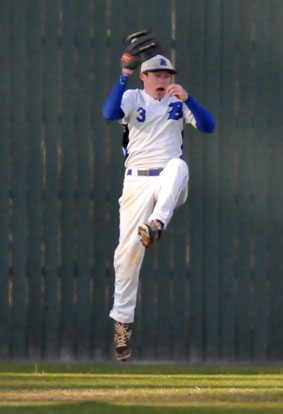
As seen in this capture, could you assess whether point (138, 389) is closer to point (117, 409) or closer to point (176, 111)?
point (117, 409)

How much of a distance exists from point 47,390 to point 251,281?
2259 millimetres

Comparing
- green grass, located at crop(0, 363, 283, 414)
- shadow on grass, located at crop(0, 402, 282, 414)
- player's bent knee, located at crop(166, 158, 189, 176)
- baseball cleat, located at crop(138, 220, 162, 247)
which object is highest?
player's bent knee, located at crop(166, 158, 189, 176)

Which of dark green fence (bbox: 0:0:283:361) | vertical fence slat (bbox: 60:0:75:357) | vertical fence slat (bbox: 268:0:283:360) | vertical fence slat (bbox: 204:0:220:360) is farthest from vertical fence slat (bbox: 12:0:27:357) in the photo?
vertical fence slat (bbox: 268:0:283:360)

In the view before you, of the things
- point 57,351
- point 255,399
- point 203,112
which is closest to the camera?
point 203,112

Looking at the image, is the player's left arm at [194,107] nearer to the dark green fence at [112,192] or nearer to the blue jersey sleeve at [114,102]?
the blue jersey sleeve at [114,102]

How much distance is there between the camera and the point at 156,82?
A: 31.1 ft

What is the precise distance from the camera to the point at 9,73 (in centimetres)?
1203

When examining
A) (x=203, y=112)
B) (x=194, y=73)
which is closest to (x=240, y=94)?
(x=194, y=73)

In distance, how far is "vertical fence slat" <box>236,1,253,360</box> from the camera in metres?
12.0

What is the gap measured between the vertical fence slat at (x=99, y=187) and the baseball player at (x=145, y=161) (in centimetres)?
228

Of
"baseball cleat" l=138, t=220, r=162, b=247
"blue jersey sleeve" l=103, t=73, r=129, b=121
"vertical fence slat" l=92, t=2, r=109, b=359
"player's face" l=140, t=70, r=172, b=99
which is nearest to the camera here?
"baseball cleat" l=138, t=220, r=162, b=247

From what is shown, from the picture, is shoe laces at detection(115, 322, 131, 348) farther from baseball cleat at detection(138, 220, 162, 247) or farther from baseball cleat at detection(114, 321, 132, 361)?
baseball cleat at detection(138, 220, 162, 247)

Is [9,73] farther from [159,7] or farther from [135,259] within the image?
[135,259]

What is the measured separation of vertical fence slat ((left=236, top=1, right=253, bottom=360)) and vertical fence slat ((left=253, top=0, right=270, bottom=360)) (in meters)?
0.05
